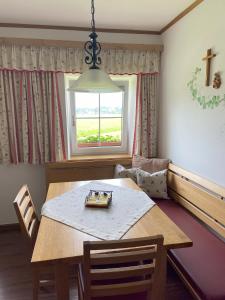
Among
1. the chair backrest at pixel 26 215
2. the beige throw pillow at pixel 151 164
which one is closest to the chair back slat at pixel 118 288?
the chair backrest at pixel 26 215

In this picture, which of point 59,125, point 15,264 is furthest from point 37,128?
point 15,264

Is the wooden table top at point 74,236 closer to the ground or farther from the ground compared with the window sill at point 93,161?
closer to the ground

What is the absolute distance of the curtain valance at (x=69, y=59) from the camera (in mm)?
2662

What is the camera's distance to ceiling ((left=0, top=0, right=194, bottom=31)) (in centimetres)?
216

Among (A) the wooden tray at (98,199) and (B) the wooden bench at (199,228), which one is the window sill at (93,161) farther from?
(A) the wooden tray at (98,199)

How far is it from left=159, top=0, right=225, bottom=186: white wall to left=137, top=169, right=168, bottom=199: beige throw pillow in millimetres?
283

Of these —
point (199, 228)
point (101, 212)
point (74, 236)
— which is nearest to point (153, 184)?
point (199, 228)

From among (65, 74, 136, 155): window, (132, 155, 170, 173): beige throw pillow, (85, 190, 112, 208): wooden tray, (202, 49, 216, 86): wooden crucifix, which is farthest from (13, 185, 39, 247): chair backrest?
(202, 49, 216, 86): wooden crucifix

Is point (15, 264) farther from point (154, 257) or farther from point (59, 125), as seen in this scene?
point (154, 257)

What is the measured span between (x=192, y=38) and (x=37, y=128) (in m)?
1.90

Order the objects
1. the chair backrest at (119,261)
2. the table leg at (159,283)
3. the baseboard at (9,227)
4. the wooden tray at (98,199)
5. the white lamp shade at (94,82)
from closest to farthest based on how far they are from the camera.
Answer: the chair backrest at (119,261), the table leg at (159,283), the white lamp shade at (94,82), the wooden tray at (98,199), the baseboard at (9,227)

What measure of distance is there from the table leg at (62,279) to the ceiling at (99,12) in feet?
6.80

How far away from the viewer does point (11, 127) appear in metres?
2.79

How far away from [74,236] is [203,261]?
0.90 meters
